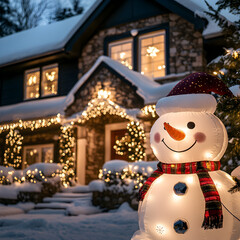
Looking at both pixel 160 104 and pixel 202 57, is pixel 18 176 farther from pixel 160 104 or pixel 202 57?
pixel 160 104

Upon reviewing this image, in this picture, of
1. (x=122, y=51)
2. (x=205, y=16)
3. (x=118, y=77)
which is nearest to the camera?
(x=118, y=77)

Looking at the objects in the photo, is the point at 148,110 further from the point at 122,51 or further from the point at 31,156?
the point at 31,156

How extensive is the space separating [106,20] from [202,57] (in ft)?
13.5

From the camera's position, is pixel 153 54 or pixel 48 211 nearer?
pixel 48 211

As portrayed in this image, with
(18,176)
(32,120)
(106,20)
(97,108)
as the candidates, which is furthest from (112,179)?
(106,20)

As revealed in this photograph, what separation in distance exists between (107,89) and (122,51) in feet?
8.99

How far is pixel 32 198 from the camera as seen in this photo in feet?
33.8

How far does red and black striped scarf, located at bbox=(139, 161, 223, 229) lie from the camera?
3.18m

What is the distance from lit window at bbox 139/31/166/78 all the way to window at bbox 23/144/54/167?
5336 millimetres

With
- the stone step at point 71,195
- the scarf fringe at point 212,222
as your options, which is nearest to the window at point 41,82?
the stone step at point 71,195

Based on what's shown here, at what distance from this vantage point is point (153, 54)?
12.1 meters

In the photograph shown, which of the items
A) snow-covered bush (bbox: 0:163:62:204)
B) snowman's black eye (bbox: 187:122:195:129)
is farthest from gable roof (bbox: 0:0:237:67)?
snowman's black eye (bbox: 187:122:195:129)

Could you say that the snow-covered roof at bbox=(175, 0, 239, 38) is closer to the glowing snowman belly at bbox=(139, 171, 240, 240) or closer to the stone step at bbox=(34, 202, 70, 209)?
the stone step at bbox=(34, 202, 70, 209)

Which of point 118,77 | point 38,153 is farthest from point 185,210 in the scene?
point 38,153
